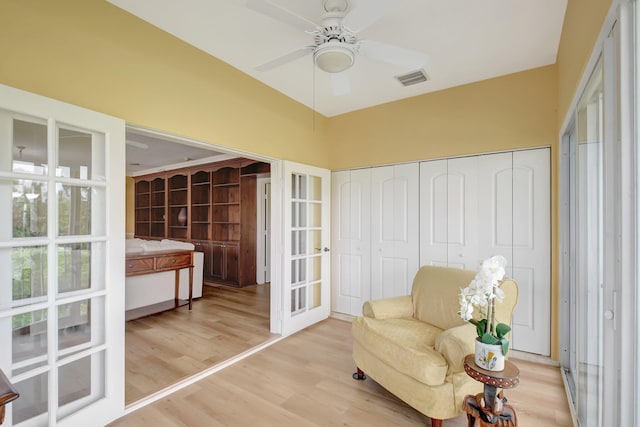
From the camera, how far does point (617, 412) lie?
1042 mm

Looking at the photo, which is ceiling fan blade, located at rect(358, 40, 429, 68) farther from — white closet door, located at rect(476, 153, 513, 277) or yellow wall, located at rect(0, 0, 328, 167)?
white closet door, located at rect(476, 153, 513, 277)

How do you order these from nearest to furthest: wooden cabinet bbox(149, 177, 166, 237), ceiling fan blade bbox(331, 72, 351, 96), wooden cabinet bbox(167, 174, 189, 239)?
ceiling fan blade bbox(331, 72, 351, 96)
wooden cabinet bbox(167, 174, 189, 239)
wooden cabinet bbox(149, 177, 166, 237)

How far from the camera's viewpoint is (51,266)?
5.59ft

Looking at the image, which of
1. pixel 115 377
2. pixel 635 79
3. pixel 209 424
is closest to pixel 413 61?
pixel 635 79

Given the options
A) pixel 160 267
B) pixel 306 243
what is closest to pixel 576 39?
pixel 306 243

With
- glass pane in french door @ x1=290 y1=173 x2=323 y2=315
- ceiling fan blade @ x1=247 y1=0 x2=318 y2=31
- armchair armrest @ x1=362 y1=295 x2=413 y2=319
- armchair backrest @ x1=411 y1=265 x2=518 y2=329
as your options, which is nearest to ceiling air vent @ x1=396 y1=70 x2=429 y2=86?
glass pane in french door @ x1=290 y1=173 x2=323 y2=315

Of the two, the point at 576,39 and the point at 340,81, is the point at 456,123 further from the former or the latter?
the point at 340,81

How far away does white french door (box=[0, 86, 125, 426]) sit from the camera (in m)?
1.60

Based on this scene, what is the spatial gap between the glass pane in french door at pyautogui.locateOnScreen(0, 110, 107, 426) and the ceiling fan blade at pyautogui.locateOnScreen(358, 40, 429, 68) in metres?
1.83

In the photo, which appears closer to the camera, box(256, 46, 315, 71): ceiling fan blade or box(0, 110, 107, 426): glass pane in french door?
box(0, 110, 107, 426): glass pane in french door

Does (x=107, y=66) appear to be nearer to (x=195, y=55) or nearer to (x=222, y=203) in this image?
(x=195, y=55)

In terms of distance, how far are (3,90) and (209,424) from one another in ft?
7.43

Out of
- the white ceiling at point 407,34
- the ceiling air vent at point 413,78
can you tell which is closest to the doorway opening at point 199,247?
the white ceiling at point 407,34

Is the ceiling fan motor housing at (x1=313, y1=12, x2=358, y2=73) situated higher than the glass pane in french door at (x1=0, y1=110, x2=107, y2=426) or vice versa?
the ceiling fan motor housing at (x1=313, y1=12, x2=358, y2=73)
